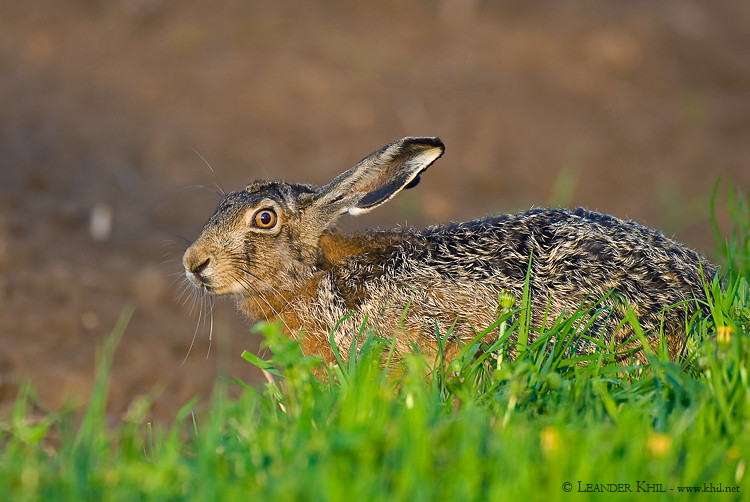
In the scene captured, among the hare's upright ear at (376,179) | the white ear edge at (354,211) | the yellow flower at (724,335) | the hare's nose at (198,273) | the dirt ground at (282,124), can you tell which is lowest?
the yellow flower at (724,335)

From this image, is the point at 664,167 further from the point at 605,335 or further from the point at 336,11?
the point at 605,335

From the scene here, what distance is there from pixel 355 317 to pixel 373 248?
56cm

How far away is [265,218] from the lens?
5.40 meters

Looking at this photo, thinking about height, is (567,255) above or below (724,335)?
above

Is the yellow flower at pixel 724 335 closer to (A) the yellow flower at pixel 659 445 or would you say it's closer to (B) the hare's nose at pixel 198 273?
(A) the yellow flower at pixel 659 445

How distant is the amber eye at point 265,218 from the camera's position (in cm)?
538

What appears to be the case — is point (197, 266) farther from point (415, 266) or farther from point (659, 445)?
point (659, 445)

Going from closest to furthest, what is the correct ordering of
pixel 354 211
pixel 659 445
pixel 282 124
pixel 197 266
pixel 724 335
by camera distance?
1. pixel 659 445
2. pixel 724 335
3. pixel 197 266
4. pixel 354 211
5. pixel 282 124

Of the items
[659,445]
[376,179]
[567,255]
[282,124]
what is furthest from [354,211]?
[282,124]

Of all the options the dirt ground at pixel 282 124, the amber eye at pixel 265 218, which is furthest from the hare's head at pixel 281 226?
the dirt ground at pixel 282 124

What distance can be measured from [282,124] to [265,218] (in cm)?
672

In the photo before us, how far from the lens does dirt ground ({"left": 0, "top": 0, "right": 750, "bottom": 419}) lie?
A: 29.0ft

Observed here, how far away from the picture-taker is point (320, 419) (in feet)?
10.6

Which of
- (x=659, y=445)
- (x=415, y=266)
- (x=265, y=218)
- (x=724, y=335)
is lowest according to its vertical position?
(x=659, y=445)
